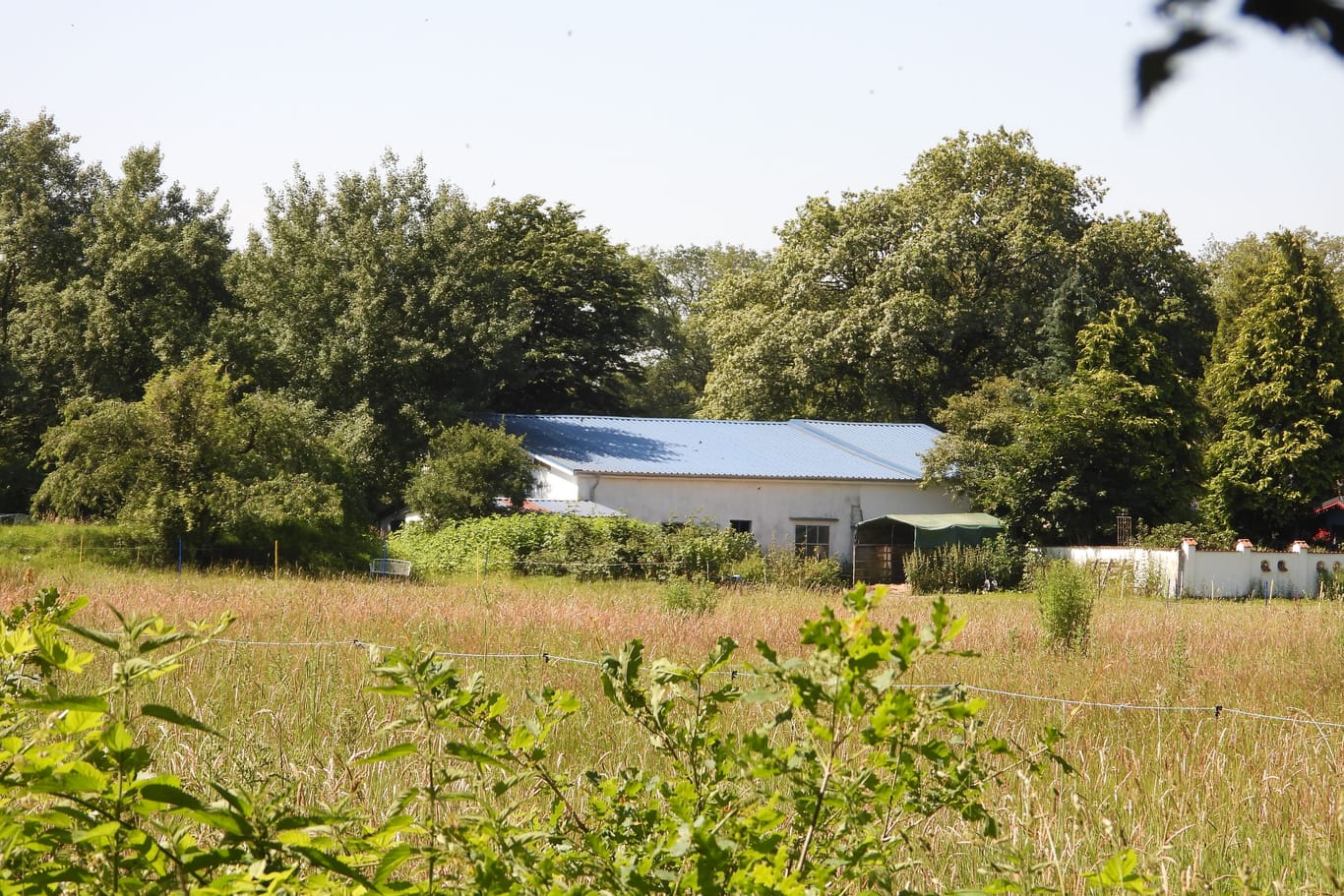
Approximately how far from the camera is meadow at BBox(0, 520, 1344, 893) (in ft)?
14.2

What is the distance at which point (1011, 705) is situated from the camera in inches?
305

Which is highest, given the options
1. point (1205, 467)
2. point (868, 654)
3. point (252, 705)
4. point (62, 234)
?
point (62, 234)

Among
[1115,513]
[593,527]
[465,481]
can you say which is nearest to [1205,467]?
[1115,513]

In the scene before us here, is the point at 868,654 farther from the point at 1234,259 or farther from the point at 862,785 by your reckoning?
the point at 1234,259

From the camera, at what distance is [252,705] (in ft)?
23.5

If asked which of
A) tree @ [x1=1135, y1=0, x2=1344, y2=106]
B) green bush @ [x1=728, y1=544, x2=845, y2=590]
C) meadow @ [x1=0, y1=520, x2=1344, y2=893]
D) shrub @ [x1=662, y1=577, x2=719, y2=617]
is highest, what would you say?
tree @ [x1=1135, y1=0, x2=1344, y2=106]

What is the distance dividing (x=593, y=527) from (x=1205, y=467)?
17521 millimetres

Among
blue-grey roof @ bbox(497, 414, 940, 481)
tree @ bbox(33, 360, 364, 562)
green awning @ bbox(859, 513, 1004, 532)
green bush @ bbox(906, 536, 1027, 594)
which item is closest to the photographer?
tree @ bbox(33, 360, 364, 562)

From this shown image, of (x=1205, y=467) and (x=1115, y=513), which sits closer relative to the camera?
(x=1115, y=513)

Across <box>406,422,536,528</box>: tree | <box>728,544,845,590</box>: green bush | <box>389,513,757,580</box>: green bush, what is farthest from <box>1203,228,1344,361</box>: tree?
<box>406,422,536,528</box>: tree

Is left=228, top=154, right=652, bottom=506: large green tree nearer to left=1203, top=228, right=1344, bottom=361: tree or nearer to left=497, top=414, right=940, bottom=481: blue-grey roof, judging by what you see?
left=497, top=414, right=940, bottom=481: blue-grey roof

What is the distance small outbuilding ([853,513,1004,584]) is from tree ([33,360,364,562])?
43.7 ft

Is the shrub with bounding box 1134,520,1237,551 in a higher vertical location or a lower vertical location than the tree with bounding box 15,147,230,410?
lower

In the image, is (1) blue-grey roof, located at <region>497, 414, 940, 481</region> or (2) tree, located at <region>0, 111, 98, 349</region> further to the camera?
(2) tree, located at <region>0, 111, 98, 349</region>
